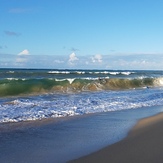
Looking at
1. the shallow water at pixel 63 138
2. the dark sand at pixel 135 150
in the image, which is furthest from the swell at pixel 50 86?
the dark sand at pixel 135 150

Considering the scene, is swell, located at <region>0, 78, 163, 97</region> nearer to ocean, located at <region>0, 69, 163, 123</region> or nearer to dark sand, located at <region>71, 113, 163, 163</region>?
ocean, located at <region>0, 69, 163, 123</region>

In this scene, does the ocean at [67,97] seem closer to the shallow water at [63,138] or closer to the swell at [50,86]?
the swell at [50,86]

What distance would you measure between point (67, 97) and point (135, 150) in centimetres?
1103

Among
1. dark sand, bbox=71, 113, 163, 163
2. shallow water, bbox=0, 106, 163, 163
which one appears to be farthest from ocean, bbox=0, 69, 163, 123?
dark sand, bbox=71, 113, 163, 163

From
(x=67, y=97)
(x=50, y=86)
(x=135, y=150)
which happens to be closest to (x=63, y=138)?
(x=135, y=150)

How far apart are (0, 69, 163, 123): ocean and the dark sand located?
3329mm

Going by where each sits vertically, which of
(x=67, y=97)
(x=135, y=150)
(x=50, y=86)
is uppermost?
(x=50, y=86)

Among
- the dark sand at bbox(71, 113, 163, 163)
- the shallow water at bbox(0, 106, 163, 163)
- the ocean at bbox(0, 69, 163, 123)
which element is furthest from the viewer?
the ocean at bbox(0, 69, 163, 123)

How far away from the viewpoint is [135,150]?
565 cm

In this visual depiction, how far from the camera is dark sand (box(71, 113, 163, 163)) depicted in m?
5.13

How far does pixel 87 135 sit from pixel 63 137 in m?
0.54

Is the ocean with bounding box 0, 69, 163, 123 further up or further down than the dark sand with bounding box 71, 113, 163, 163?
further up

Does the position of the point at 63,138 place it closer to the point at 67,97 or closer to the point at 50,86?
the point at 67,97

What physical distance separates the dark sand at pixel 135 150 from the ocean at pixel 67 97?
3.33m
